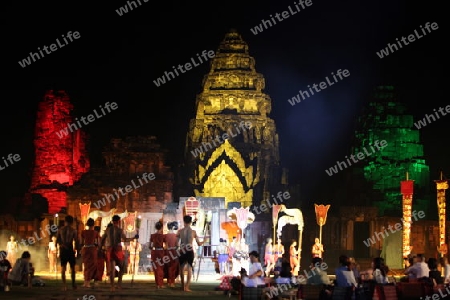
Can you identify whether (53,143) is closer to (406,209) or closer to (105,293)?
(406,209)

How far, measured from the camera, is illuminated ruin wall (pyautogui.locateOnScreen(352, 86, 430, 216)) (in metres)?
63.8

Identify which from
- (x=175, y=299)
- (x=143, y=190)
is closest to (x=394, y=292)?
(x=175, y=299)

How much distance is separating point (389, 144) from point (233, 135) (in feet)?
36.2

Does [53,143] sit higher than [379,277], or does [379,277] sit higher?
[53,143]

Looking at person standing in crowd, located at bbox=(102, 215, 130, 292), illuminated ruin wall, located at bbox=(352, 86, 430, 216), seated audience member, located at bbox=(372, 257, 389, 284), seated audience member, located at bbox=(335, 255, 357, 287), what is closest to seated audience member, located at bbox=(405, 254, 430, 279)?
seated audience member, located at bbox=(372, 257, 389, 284)

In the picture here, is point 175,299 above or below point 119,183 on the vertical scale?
below

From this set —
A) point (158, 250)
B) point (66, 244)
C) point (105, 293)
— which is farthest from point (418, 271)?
point (66, 244)

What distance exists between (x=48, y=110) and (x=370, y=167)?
22.9 metres

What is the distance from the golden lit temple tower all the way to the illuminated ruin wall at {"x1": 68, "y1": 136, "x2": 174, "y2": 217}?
2.49 meters

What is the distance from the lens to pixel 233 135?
63688 mm

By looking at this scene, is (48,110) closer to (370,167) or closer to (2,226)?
(2,226)

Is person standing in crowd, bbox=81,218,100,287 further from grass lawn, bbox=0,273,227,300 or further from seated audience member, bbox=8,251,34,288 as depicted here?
seated audience member, bbox=8,251,34,288

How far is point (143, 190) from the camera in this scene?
194ft

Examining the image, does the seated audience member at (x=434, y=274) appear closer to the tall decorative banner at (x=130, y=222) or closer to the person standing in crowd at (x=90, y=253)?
the person standing in crowd at (x=90, y=253)
